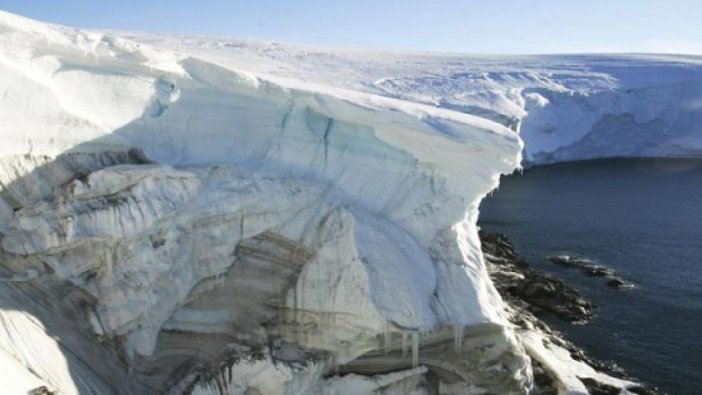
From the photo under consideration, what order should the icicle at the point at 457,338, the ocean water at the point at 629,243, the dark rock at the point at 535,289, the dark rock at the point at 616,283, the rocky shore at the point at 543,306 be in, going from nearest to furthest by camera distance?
the icicle at the point at 457,338 → the rocky shore at the point at 543,306 → the ocean water at the point at 629,243 → the dark rock at the point at 535,289 → the dark rock at the point at 616,283

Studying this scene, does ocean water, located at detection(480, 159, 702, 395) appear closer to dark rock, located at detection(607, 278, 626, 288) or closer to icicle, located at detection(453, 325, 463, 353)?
dark rock, located at detection(607, 278, 626, 288)

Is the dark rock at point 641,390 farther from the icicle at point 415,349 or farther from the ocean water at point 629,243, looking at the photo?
the icicle at point 415,349

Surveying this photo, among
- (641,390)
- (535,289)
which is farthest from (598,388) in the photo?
(535,289)

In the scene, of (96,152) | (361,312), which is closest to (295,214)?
(361,312)

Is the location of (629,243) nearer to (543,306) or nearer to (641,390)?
(543,306)

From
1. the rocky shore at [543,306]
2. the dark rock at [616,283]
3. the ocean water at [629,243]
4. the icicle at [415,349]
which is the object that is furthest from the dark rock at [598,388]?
the dark rock at [616,283]

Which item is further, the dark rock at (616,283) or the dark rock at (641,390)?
the dark rock at (616,283)

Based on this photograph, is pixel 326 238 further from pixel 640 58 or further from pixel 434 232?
pixel 640 58
